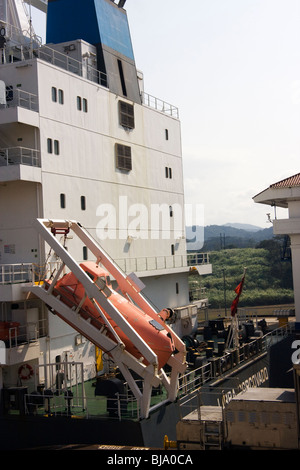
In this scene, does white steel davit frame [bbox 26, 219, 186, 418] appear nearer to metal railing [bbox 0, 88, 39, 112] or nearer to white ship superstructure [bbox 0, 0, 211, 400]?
white ship superstructure [bbox 0, 0, 211, 400]

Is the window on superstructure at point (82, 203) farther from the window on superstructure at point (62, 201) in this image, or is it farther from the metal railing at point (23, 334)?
the metal railing at point (23, 334)

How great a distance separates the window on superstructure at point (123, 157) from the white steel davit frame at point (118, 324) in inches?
254

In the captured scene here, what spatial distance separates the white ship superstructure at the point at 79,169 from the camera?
20531 millimetres

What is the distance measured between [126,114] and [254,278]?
59183 millimetres

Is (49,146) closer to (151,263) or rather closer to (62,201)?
(62,201)

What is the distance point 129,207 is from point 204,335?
25.6 ft

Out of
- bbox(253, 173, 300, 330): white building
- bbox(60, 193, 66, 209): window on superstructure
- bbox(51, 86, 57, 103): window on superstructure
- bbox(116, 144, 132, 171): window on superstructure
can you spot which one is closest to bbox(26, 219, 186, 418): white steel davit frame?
bbox(60, 193, 66, 209): window on superstructure

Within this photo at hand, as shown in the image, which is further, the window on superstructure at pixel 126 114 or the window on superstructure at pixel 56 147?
the window on superstructure at pixel 126 114

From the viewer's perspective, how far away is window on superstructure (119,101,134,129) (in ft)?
85.7

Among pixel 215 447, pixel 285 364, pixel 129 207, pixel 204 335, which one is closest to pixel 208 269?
pixel 204 335

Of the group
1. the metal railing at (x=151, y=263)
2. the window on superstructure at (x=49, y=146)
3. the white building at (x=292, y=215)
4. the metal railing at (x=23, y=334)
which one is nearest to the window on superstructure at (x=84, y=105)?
the window on superstructure at (x=49, y=146)

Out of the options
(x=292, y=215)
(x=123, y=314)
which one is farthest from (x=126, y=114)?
(x=123, y=314)

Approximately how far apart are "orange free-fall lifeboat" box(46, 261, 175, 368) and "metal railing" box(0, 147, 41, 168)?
4.82 m

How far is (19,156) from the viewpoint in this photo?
70.5 feet
